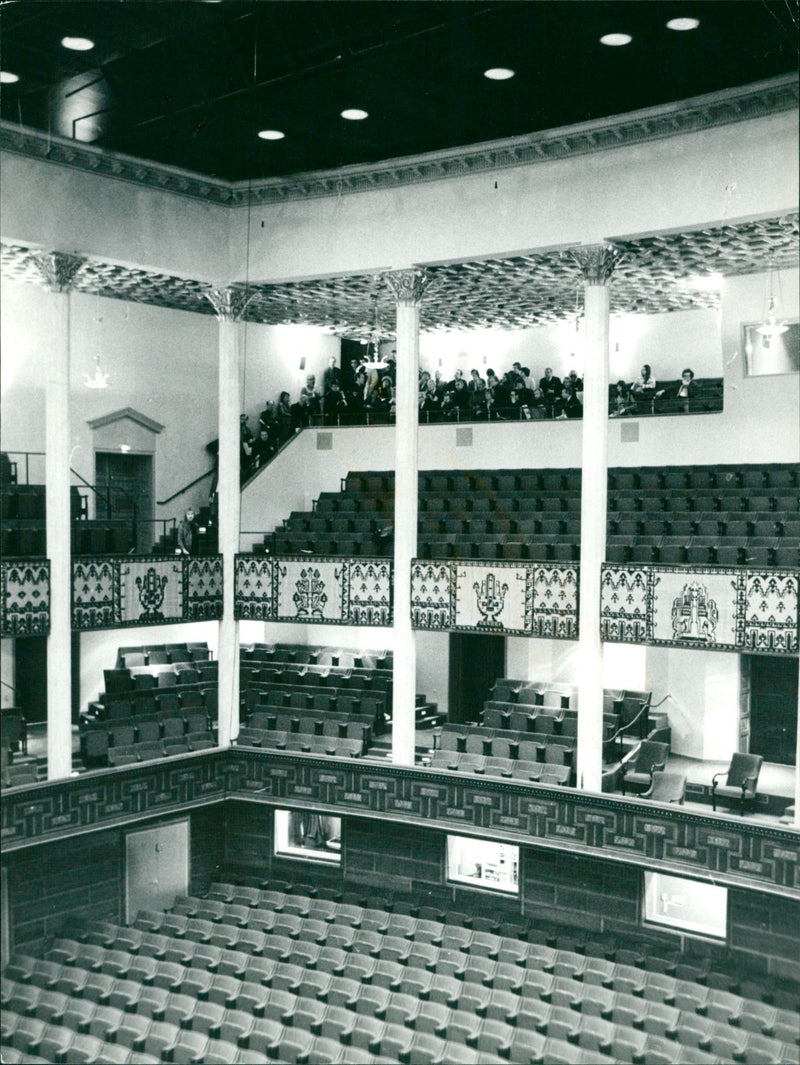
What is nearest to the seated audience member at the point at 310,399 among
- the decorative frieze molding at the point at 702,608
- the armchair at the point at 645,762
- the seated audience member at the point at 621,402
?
the seated audience member at the point at 621,402

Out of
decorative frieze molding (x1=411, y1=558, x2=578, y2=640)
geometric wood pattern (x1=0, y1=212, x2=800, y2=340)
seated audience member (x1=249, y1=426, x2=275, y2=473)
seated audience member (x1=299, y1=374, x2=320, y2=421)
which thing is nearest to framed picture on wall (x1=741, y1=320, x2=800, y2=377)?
geometric wood pattern (x1=0, y1=212, x2=800, y2=340)

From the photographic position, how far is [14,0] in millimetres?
11414

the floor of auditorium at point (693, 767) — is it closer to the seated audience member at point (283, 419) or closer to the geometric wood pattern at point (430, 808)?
the geometric wood pattern at point (430, 808)

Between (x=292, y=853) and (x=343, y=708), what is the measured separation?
2510 millimetres

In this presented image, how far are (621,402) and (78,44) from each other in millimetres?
11150

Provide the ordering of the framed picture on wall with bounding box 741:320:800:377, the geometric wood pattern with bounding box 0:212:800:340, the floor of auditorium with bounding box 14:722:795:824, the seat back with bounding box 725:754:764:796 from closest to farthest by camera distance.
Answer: the seat back with bounding box 725:754:764:796 < the geometric wood pattern with bounding box 0:212:800:340 < the floor of auditorium with bounding box 14:722:795:824 < the framed picture on wall with bounding box 741:320:800:377

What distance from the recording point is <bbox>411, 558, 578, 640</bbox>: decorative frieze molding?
1650cm

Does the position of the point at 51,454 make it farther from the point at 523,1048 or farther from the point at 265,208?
the point at 523,1048

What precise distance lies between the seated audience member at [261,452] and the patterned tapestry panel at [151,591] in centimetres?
489

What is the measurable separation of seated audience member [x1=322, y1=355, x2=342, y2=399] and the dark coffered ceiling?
907 cm

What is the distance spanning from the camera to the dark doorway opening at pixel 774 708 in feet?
61.4

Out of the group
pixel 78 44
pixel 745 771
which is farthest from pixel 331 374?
pixel 745 771

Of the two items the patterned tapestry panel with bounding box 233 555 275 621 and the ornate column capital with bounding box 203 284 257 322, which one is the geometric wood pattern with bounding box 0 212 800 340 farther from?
the patterned tapestry panel with bounding box 233 555 275 621

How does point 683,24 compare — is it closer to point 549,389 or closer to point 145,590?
point 549,389
